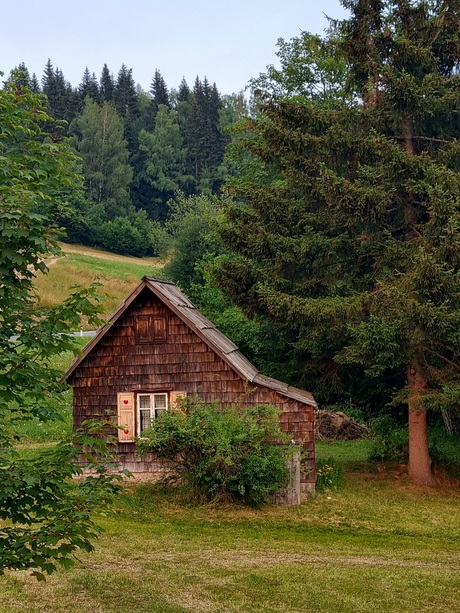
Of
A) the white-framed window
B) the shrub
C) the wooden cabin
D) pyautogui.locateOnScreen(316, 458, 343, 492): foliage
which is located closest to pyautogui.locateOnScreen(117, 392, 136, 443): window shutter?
the wooden cabin

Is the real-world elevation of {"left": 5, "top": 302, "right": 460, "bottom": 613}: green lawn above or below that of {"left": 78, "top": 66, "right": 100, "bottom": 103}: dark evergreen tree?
below

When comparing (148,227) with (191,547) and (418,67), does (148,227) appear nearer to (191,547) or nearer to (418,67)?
(418,67)

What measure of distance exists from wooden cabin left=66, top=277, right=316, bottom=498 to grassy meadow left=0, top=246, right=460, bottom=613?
7.11 feet

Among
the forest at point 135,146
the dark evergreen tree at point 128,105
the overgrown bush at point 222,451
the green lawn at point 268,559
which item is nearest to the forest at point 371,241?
the green lawn at point 268,559

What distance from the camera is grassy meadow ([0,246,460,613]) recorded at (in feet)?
39.0

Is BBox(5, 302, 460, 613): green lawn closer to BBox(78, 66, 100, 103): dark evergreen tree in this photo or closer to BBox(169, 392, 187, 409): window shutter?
BBox(169, 392, 187, 409): window shutter

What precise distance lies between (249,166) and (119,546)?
87.2 feet

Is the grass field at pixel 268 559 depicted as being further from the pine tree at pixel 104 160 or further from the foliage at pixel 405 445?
the pine tree at pixel 104 160

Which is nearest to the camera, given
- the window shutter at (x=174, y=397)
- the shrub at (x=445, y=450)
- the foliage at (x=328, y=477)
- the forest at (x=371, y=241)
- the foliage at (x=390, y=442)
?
the forest at (x=371, y=241)

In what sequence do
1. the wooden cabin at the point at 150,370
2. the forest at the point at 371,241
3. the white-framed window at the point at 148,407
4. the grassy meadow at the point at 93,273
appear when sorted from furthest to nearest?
the grassy meadow at the point at 93,273, the white-framed window at the point at 148,407, the wooden cabin at the point at 150,370, the forest at the point at 371,241

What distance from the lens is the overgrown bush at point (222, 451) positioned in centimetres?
1862

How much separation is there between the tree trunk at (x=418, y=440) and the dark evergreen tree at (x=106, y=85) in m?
96.8

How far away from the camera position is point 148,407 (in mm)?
21625

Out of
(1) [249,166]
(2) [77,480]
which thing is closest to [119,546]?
(2) [77,480]
